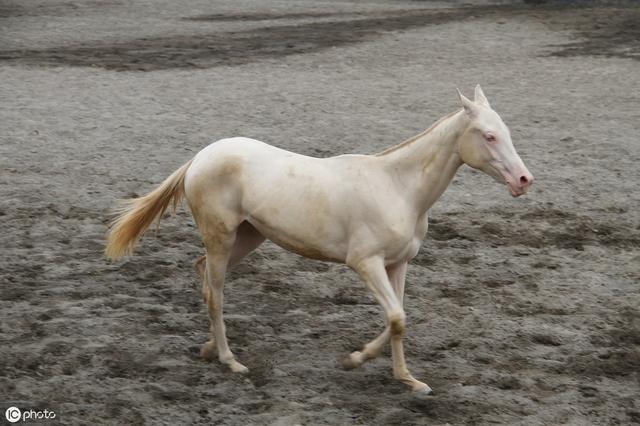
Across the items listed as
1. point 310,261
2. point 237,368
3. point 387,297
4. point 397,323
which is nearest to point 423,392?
point 397,323

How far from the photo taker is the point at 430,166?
5.04 metres

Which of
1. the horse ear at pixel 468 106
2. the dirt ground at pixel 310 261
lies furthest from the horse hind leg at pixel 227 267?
the horse ear at pixel 468 106

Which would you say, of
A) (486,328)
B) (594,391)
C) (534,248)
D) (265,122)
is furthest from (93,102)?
(594,391)

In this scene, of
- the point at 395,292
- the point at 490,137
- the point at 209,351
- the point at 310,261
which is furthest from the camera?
the point at 310,261

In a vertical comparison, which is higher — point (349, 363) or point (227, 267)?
point (227, 267)

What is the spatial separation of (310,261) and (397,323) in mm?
2225

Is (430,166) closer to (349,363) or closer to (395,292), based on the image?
(395,292)

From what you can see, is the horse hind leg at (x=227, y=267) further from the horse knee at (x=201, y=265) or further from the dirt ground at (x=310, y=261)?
the dirt ground at (x=310, y=261)

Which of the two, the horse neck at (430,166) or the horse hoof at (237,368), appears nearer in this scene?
the horse neck at (430,166)

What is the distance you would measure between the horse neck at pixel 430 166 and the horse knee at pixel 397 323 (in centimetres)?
52

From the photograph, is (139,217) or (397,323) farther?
(139,217)

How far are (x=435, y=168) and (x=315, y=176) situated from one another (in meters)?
0.56

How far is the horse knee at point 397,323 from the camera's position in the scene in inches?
190

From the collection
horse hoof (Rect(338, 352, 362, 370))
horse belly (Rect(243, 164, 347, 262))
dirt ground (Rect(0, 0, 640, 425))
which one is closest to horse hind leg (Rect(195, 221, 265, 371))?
dirt ground (Rect(0, 0, 640, 425))
